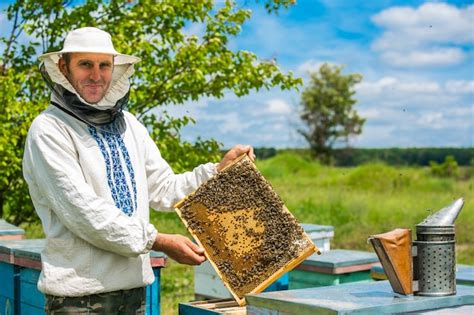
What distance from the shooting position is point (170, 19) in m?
8.63

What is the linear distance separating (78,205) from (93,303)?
430 millimetres

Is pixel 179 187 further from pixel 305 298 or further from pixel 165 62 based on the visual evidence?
pixel 165 62

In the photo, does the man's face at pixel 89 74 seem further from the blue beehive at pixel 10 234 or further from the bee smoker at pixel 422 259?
the blue beehive at pixel 10 234

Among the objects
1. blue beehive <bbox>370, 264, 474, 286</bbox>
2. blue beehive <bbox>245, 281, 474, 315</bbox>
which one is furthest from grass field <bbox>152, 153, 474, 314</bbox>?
blue beehive <bbox>245, 281, 474, 315</bbox>

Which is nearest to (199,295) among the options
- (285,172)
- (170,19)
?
(170,19)

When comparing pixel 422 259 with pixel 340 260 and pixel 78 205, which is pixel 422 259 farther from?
pixel 340 260

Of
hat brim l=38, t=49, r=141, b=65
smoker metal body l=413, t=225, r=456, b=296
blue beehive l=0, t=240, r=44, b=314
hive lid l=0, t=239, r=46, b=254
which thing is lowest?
blue beehive l=0, t=240, r=44, b=314

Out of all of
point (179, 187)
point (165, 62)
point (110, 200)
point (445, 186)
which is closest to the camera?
point (110, 200)

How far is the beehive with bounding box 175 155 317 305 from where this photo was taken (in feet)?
10.8

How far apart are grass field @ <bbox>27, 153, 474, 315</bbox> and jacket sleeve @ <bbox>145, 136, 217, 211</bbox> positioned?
3.50ft

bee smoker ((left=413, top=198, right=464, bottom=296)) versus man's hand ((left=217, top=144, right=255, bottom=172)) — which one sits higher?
man's hand ((left=217, top=144, right=255, bottom=172))

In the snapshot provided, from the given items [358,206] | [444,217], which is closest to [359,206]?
[358,206]

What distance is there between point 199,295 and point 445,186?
18.7m

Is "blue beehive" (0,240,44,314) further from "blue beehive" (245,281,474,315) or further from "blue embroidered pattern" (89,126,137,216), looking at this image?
"blue beehive" (245,281,474,315)
